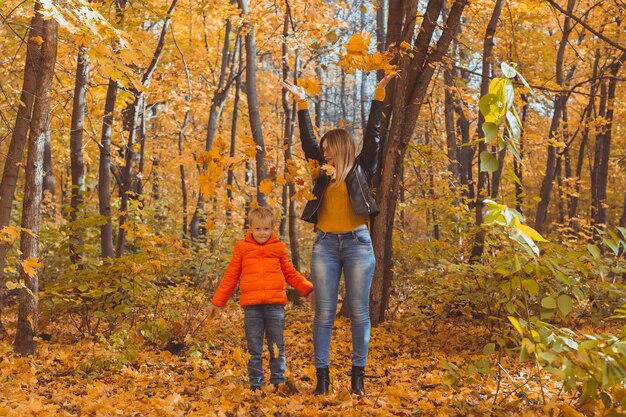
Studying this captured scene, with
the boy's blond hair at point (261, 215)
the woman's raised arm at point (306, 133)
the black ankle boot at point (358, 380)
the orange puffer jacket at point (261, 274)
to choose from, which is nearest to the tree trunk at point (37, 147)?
the orange puffer jacket at point (261, 274)

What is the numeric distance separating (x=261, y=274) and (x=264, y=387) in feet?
2.78

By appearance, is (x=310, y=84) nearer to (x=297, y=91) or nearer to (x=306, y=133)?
(x=297, y=91)

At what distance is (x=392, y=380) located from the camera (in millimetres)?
4938

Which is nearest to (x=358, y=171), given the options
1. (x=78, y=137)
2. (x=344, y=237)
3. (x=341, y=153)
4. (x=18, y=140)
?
(x=341, y=153)

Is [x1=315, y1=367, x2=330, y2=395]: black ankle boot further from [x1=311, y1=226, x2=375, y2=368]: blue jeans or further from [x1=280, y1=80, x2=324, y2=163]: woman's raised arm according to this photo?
[x1=280, y1=80, x2=324, y2=163]: woman's raised arm

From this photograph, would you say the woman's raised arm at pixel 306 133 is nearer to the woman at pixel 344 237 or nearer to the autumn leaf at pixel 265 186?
the woman at pixel 344 237

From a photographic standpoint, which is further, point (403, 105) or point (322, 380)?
point (403, 105)

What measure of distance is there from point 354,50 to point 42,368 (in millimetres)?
3775

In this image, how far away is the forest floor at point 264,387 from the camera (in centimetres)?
373

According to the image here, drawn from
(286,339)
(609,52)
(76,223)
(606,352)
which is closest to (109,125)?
(76,223)

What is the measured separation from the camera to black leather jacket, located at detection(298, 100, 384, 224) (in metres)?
4.12

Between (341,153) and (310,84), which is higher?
(310,84)

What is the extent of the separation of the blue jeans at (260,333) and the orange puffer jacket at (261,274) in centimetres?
10

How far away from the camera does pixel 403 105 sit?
6711 mm
